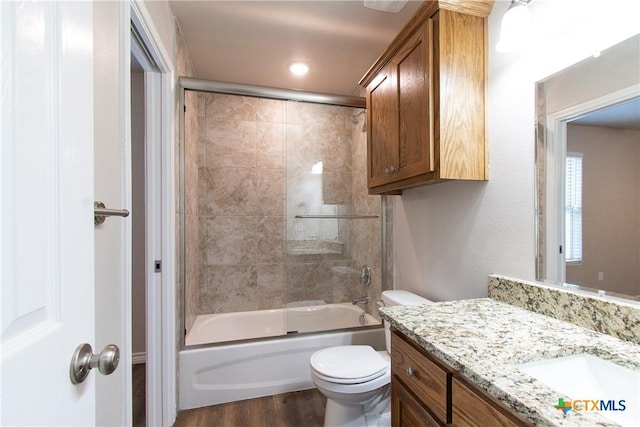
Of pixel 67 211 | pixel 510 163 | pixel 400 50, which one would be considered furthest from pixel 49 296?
pixel 400 50

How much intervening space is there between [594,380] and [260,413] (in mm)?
1704

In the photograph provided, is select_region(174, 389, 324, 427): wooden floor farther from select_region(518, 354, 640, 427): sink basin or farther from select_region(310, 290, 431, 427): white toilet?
select_region(518, 354, 640, 427): sink basin

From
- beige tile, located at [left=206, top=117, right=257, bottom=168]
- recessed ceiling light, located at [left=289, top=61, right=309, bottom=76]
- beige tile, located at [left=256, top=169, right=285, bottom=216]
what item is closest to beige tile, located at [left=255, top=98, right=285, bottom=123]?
beige tile, located at [left=206, top=117, right=257, bottom=168]

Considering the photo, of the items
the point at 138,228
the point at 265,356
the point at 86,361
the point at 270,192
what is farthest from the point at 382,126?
the point at 138,228

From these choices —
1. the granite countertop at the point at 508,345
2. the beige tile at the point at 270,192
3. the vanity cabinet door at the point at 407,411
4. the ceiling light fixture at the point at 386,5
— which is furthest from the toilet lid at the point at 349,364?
the ceiling light fixture at the point at 386,5

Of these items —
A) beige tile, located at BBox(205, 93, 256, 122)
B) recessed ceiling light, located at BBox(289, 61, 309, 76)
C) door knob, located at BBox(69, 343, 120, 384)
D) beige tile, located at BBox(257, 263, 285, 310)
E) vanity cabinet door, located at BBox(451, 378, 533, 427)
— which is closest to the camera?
door knob, located at BBox(69, 343, 120, 384)

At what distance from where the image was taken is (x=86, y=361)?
0.50 meters

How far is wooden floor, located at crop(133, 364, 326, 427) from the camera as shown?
5.51 ft

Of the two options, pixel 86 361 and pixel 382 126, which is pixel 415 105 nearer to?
pixel 382 126

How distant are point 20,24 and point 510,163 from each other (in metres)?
1.47

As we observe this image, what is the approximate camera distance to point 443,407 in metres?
0.77

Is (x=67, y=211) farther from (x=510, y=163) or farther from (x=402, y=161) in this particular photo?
(x=510, y=163)

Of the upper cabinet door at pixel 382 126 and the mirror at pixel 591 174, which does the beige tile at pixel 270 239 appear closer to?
the upper cabinet door at pixel 382 126

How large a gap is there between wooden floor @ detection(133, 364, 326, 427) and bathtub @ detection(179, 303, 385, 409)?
5 centimetres
